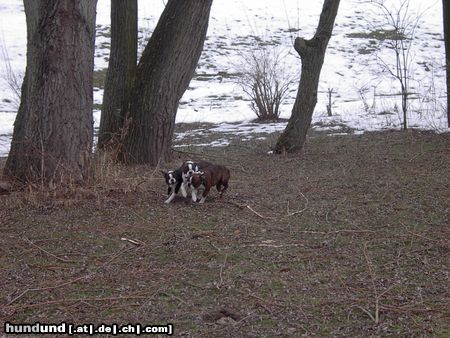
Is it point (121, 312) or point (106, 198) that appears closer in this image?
point (121, 312)

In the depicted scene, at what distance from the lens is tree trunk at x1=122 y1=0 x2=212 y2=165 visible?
887 centimetres

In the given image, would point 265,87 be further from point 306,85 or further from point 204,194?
point 204,194

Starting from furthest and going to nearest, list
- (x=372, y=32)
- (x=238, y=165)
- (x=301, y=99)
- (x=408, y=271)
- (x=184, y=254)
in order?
(x=372, y=32), (x=301, y=99), (x=238, y=165), (x=184, y=254), (x=408, y=271)

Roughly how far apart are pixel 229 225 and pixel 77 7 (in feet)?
9.33

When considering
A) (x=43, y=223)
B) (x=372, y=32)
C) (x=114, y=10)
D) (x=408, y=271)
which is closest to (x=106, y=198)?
(x=43, y=223)

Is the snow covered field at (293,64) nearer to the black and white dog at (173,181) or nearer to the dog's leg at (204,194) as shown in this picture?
the black and white dog at (173,181)

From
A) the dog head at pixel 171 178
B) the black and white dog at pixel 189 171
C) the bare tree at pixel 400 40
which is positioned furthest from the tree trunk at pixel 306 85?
the dog head at pixel 171 178

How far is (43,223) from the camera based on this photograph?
18.6 feet

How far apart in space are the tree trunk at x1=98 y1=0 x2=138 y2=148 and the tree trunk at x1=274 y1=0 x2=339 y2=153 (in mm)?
3203

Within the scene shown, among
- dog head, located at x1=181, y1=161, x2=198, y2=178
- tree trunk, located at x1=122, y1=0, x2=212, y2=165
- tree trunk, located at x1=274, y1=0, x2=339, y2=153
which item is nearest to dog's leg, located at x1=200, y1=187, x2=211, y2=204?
dog head, located at x1=181, y1=161, x2=198, y2=178

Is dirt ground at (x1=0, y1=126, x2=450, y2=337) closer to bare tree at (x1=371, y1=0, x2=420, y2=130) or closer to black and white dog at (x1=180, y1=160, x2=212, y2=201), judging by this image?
black and white dog at (x1=180, y1=160, x2=212, y2=201)

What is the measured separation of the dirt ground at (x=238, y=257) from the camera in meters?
3.72

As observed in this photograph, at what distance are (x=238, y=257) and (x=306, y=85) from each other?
7024mm

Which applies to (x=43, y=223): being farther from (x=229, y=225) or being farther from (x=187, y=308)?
(x=187, y=308)
